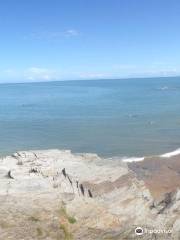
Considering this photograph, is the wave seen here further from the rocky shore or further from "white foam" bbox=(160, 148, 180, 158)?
the rocky shore

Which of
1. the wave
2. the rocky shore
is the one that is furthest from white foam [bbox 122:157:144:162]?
the rocky shore

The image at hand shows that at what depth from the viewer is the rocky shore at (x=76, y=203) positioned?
27.8 meters

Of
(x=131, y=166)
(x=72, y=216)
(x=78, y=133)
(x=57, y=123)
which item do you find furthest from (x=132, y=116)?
(x=72, y=216)

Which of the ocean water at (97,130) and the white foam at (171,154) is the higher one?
the ocean water at (97,130)

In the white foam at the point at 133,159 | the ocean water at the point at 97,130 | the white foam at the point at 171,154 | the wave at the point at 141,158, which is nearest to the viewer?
the white foam at the point at 133,159

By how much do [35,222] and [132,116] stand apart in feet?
274

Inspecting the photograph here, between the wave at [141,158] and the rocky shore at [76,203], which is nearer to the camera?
the rocky shore at [76,203]

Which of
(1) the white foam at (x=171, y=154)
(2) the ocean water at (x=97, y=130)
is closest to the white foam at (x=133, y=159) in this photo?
(2) the ocean water at (x=97, y=130)

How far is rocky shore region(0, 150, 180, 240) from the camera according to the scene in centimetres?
2781

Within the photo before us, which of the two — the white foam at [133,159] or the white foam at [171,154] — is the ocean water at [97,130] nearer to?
the white foam at [171,154]

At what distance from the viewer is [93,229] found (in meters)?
28.6

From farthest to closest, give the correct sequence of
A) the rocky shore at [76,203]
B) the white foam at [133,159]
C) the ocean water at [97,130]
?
the ocean water at [97,130], the white foam at [133,159], the rocky shore at [76,203]

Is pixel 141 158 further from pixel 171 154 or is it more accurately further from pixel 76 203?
pixel 76 203

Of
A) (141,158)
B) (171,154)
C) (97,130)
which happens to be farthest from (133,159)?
(97,130)
